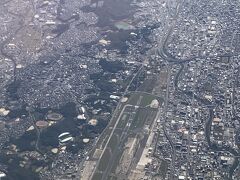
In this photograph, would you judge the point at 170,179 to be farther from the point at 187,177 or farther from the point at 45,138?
the point at 45,138

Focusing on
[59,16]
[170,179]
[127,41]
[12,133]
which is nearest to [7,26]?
[59,16]

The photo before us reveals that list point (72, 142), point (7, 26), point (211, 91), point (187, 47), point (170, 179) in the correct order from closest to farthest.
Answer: point (170, 179) → point (72, 142) → point (211, 91) → point (187, 47) → point (7, 26)

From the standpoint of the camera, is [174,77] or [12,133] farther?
[174,77]

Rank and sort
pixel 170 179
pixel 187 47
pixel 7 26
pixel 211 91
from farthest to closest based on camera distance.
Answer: pixel 7 26, pixel 187 47, pixel 211 91, pixel 170 179

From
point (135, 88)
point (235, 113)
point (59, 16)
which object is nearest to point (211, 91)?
point (235, 113)

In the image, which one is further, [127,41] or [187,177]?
[127,41]

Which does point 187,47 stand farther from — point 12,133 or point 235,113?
point 12,133

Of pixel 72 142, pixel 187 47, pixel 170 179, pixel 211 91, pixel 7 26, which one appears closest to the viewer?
pixel 170 179

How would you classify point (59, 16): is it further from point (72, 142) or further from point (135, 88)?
point (72, 142)

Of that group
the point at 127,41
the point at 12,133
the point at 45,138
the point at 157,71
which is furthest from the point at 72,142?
the point at 127,41
